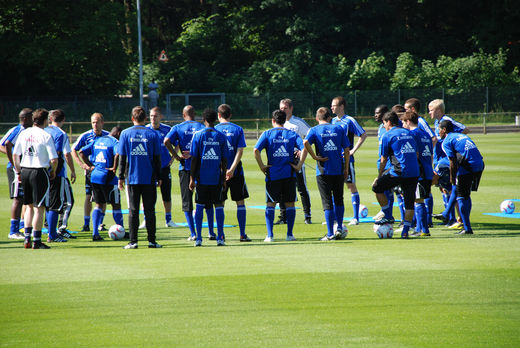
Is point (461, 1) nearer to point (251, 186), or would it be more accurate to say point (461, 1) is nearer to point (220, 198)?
point (251, 186)

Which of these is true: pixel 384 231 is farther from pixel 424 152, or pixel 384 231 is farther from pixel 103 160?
pixel 103 160

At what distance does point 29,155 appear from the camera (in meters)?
10.4

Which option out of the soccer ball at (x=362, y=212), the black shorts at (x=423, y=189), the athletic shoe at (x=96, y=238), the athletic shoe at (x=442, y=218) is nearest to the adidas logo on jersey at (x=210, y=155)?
the athletic shoe at (x=96, y=238)

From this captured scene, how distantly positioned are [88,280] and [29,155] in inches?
117

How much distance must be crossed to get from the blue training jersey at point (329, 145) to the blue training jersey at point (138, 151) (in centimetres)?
248

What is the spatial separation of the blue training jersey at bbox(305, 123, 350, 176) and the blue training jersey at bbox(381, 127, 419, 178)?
0.73m

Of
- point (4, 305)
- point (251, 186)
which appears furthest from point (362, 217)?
point (4, 305)

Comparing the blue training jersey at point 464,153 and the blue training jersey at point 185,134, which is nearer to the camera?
the blue training jersey at point 464,153

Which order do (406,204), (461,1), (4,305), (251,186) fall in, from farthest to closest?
(461,1)
(251,186)
(406,204)
(4,305)

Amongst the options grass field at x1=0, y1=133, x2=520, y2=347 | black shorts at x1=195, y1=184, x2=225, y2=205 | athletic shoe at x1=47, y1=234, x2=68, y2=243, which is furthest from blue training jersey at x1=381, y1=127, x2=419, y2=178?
athletic shoe at x1=47, y1=234, x2=68, y2=243

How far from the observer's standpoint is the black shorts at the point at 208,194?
10.5m

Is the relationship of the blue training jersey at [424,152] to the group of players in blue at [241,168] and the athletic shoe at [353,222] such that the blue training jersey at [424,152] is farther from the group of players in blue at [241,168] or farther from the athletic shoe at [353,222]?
the athletic shoe at [353,222]

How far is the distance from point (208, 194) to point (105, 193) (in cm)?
224

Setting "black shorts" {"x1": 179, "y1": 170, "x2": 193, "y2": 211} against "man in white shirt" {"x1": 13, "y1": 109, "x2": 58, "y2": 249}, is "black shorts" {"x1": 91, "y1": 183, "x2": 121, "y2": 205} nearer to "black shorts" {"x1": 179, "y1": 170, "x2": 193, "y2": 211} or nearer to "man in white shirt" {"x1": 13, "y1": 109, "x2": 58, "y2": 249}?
"black shorts" {"x1": 179, "y1": 170, "x2": 193, "y2": 211}
